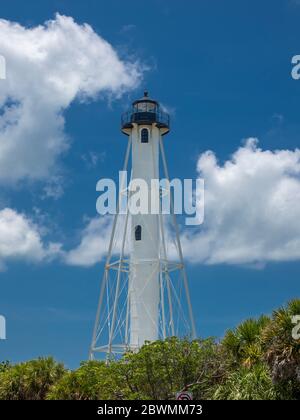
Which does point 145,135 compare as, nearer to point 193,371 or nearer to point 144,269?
point 144,269

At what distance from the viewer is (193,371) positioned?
121 feet

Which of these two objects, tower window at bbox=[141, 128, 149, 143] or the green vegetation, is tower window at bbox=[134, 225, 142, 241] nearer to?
tower window at bbox=[141, 128, 149, 143]

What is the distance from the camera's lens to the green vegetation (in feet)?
98.8

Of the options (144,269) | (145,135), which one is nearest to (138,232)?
(144,269)

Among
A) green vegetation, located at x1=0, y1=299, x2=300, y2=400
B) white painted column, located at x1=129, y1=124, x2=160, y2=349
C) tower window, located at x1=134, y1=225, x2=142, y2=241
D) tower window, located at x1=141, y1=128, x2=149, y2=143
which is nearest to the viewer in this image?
green vegetation, located at x1=0, y1=299, x2=300, y2=400

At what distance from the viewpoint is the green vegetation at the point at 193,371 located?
98.8 feet

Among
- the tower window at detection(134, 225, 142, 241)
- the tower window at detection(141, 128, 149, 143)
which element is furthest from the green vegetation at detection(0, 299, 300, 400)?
the tower window at detection(141, 128, 149, 143)

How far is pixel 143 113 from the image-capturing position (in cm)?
5409

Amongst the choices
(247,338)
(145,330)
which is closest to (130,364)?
(247,338)

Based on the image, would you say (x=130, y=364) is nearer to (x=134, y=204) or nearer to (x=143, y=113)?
(x=134, y=204)

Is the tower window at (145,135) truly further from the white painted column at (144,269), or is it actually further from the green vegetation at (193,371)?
the green vegetation at (193,371)
